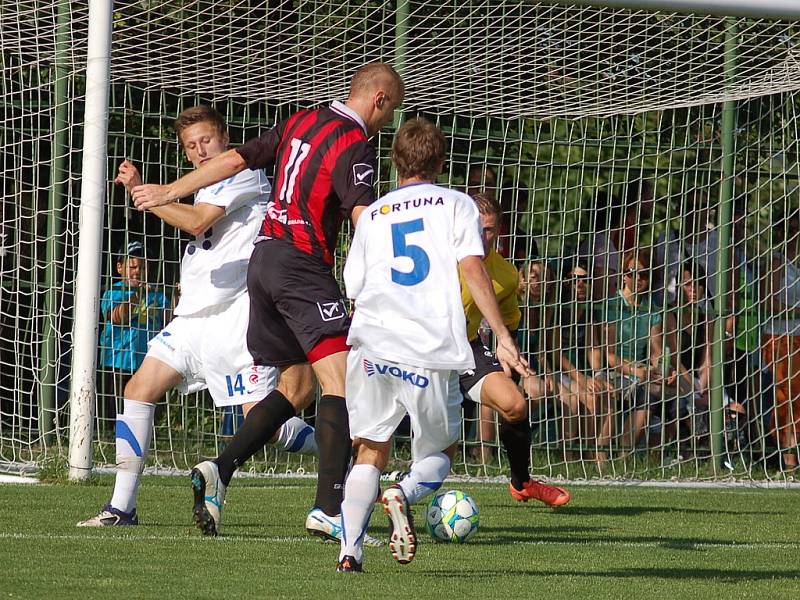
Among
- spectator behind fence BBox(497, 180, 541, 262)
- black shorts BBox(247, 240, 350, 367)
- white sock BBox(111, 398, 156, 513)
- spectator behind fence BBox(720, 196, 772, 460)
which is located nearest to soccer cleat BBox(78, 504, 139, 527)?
white sock BBox(111, 398, 156, 513)

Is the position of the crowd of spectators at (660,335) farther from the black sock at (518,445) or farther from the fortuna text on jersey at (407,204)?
the fortuna text on jersey at (407,204)

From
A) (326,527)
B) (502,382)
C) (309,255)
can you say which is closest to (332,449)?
(326,527)

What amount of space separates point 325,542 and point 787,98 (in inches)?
238

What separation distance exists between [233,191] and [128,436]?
1180 mm

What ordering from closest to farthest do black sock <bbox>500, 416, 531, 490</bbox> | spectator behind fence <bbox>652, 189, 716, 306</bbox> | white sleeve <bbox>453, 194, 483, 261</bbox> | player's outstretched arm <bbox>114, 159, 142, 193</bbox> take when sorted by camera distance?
white sleeve <bbox>453, 194, 483, 261</bbox>, player's outstretched arm <bbox>114, 159, 142, 193</bbox>, black sock <bbox>500, 416, 531, 490</bbox>, spectator behind fence <bbox>652, 189, 716, 306</bbox>

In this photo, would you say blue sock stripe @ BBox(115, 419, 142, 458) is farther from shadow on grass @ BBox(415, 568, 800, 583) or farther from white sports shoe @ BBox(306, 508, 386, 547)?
shadow on grass @ BBox(415, 568, 800, 583)

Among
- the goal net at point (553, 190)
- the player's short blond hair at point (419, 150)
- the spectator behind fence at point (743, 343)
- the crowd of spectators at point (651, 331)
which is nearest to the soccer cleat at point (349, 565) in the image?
the player's short blond hair at point (419, 150)

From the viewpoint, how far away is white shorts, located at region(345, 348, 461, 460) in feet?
15.5

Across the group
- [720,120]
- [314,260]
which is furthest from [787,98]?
[314,260]

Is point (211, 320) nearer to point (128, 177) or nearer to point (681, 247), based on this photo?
point (128, 177)

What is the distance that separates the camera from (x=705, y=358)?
33.9ft

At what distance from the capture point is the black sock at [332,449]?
219 inches

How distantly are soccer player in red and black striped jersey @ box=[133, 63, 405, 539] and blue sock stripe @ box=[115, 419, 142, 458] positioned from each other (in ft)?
2.31

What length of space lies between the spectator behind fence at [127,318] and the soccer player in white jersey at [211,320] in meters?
3.28
